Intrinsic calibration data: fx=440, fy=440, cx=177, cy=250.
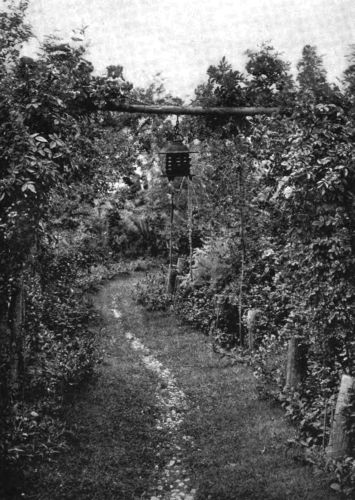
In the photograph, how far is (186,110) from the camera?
7.94 m

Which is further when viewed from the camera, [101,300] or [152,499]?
[101,300]

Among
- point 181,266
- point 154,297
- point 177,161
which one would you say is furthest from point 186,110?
point 181,266

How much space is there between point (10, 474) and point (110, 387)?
3.88 m

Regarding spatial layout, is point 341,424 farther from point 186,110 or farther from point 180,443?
point 186,110

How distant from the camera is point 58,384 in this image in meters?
8.60

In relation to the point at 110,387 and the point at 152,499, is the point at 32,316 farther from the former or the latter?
the point at 152,499

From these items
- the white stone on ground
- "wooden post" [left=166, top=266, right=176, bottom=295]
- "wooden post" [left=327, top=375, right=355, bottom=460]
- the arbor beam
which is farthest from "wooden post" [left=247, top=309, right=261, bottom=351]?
"wooden post" [left=166, top=266, right=176, bottom=295]

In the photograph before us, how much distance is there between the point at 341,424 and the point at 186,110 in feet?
18.6

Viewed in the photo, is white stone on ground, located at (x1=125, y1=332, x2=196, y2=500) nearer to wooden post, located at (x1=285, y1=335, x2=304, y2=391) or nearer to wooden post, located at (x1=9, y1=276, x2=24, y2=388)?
wooden post, located at (x1=285, y1=335, x2=304, y2=391)

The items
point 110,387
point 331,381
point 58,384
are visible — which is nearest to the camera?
point 331,381

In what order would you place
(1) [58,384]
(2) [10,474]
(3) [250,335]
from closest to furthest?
(2) [10,474] < (1) [58,384] < (3) [250,335]

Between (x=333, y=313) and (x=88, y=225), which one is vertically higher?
(x=88, y=225)

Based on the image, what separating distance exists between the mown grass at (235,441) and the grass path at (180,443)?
0.6 inches

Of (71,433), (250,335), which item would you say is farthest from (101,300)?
(71,433)
